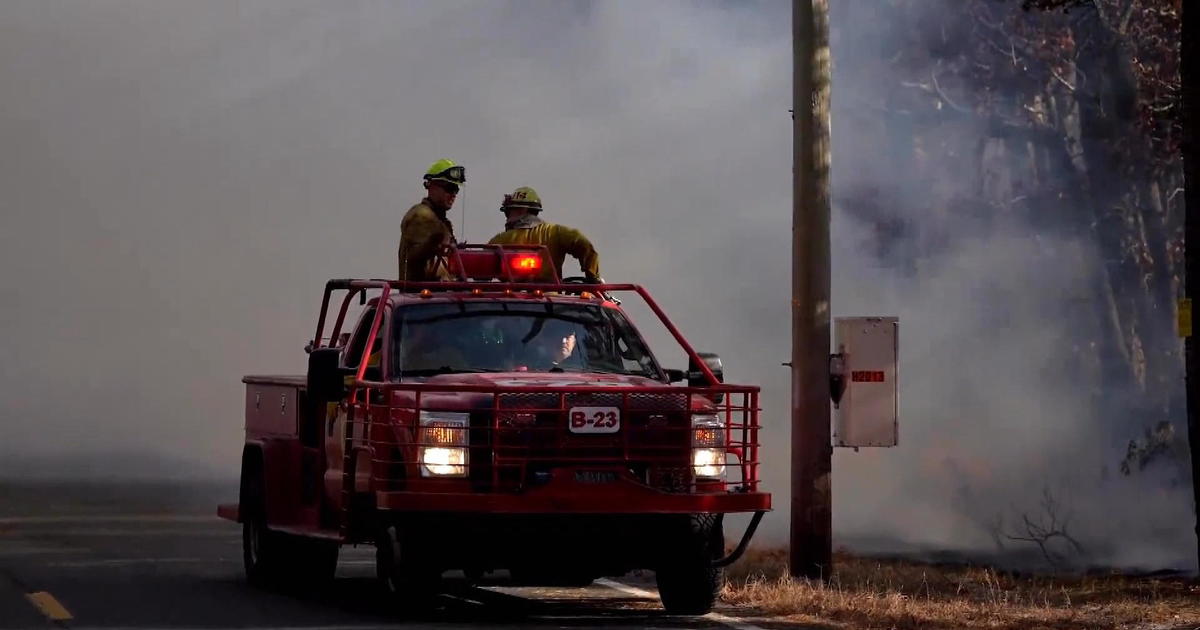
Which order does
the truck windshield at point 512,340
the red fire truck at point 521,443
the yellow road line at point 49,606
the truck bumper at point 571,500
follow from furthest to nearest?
the truck windshield at point 512,340 → the yellow road line at point 49,606 → the red fire truck at point 521,443 → the truck bumper at point 571,500

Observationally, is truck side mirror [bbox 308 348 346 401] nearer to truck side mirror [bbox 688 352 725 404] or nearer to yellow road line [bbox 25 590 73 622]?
yellow road line [bbox 25 590 73 622]

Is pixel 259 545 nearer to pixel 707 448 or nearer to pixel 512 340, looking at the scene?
pixel 512 340

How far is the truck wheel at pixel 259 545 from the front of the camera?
14.0 metres

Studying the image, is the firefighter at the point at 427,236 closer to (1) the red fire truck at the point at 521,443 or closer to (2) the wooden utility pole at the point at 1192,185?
(1) the red fire truck at the point at 521,443

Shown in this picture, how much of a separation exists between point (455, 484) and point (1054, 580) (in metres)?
5.93

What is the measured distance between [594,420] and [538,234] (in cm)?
384

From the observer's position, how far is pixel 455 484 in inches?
450

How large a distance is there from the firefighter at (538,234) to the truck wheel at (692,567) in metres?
2.83

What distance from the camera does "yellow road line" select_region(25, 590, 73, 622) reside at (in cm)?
1198

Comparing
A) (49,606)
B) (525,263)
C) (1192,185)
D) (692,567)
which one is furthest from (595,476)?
(1192,185)

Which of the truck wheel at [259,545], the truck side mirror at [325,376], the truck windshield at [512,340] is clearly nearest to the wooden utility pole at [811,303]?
the truck windshield at [512,340]

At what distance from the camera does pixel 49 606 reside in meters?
12.5

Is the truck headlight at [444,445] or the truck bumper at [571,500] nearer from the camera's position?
the truck bumper at [571,500]

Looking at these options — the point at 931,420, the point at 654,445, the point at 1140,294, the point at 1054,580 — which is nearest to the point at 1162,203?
the point at 1140,294
